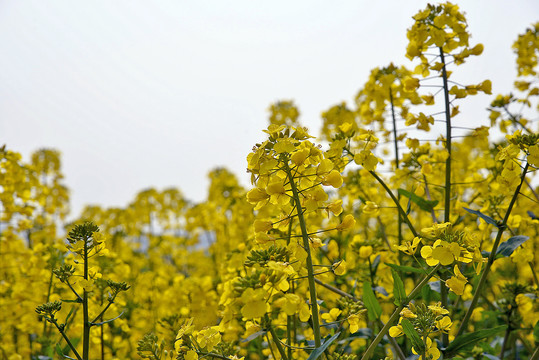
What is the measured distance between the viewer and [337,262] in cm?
151

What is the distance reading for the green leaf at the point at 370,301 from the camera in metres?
1.85

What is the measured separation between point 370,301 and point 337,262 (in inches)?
19.0

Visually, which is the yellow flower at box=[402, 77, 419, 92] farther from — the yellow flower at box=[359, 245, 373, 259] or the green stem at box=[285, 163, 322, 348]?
the green stem at box=[285, 163, 322, 348]

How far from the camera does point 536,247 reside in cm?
337

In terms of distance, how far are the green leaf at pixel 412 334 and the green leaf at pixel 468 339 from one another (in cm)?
48

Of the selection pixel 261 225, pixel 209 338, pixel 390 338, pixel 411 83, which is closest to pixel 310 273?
pixel 261 225

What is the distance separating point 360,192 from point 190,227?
4401 mm

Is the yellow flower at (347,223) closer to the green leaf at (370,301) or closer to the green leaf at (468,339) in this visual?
the green leaf at (370,301)

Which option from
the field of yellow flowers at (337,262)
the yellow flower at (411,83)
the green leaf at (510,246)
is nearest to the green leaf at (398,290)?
the field of yellow flowers at (337,262)

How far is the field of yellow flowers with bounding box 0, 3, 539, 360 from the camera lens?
4.85 ft

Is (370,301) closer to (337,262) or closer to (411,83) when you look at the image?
(337,262)

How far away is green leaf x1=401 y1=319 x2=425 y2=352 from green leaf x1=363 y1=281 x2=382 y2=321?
30 centimetres

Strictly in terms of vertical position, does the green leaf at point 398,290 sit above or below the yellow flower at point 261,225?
below

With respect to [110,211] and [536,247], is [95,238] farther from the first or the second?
[110,211]
